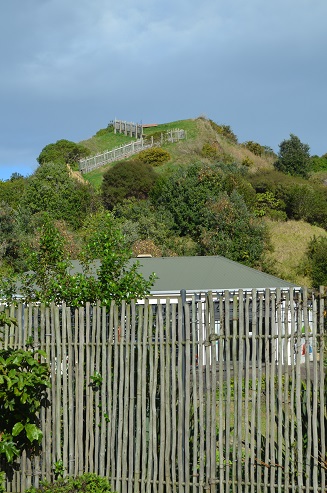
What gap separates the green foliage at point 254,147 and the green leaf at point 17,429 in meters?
60.2

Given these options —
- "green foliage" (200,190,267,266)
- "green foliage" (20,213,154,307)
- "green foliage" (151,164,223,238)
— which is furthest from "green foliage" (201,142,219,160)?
"green foliage" (20,213,154,307)

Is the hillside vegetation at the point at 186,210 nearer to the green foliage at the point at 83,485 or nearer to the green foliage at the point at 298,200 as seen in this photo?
the green foliage at the point at 298,200

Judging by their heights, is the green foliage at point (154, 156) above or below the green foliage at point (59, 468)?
above

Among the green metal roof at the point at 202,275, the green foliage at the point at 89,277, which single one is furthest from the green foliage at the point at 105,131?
the green foliage at the point at 89,277

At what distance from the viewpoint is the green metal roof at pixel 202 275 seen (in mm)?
20578

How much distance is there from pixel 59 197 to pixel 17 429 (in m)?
36.1

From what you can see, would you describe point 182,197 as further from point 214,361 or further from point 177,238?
point 214,361

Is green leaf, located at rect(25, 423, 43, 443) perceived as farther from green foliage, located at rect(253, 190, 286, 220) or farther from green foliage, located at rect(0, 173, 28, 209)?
green foliage, located at rect(0, 173, 28, 209)

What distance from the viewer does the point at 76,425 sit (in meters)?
6.86

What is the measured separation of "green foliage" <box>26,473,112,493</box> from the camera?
6.56 m

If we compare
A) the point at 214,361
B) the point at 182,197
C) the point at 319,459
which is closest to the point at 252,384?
the point at 214,361

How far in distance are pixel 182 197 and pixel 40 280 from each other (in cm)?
2837

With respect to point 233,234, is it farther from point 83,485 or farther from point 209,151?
point 83,485

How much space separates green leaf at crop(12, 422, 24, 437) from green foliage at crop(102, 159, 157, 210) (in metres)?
37.7
